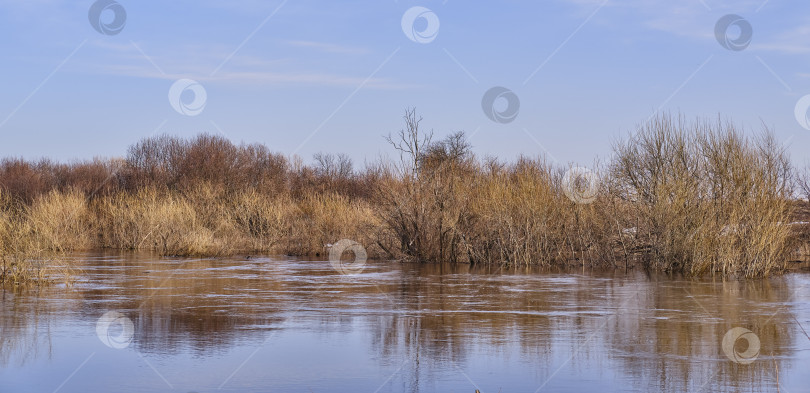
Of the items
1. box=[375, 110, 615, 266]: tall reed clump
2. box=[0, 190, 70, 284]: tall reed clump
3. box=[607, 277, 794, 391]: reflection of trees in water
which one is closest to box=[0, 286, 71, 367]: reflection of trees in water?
box=[0, 190, 70, 284]: tall reed clump

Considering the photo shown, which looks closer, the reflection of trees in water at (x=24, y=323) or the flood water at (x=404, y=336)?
the flood water at (x=404, y=336)

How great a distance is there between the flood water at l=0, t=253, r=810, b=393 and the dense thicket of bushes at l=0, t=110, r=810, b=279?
9.96ft

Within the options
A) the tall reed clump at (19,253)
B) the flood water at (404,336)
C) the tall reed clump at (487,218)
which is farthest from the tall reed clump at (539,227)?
the tall reed clump at (19,253)

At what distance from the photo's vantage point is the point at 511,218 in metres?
25.8

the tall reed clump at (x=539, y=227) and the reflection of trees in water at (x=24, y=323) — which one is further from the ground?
the tall reed clump at (x=539, y=227)

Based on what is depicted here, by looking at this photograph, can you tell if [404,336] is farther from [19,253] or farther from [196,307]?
[19,253]

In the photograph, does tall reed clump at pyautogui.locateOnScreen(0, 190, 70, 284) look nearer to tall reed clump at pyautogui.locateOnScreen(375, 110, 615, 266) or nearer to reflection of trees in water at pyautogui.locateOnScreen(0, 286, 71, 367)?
reflection of trees in water at pyautogui.locateOnScreen(0, 286, 71, 367)

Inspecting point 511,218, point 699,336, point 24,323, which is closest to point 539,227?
point 511,218

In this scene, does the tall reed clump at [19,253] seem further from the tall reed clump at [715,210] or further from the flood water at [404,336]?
the tall reed clump at [715,210]

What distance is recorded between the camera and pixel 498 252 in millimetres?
26453

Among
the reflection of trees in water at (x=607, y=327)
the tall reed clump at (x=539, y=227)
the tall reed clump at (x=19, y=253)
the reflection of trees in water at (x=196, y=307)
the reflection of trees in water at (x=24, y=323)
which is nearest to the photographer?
the reflection of trees in water at (x=607, y=327)

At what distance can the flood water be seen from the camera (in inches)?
340

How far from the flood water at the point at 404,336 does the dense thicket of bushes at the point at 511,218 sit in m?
3.04

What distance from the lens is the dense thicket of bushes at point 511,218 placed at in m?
22.0
